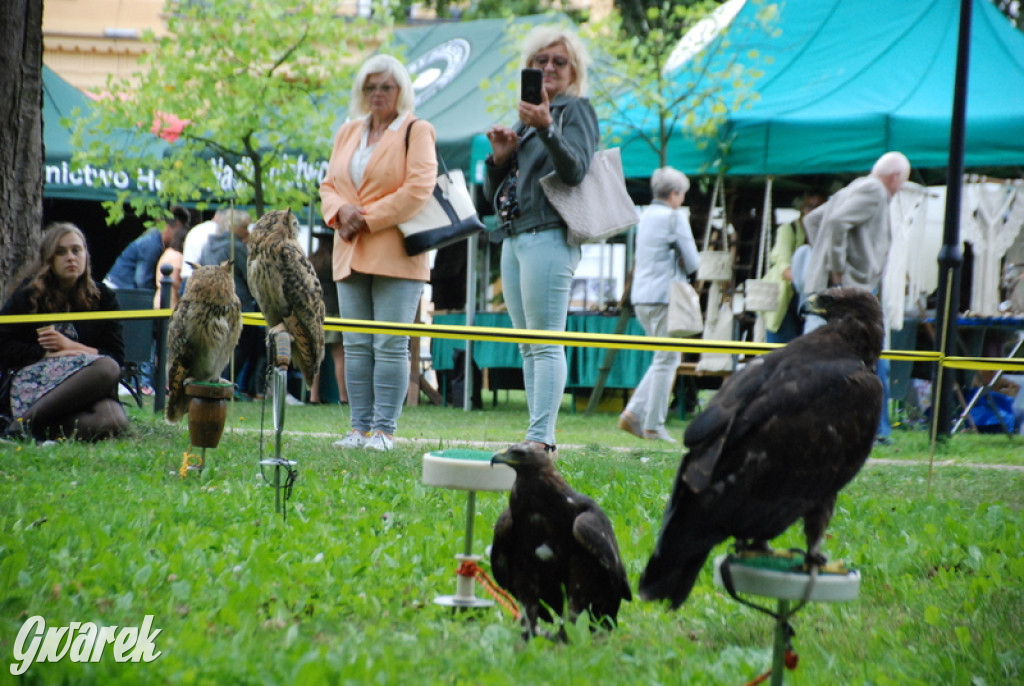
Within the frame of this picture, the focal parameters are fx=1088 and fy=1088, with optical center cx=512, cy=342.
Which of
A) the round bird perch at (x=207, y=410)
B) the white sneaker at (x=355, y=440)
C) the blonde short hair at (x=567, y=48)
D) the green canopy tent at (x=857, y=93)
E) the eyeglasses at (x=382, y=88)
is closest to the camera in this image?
the round bird perch at (x=207, y=410)

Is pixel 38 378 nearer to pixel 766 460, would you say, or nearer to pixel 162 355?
pixel 162 355

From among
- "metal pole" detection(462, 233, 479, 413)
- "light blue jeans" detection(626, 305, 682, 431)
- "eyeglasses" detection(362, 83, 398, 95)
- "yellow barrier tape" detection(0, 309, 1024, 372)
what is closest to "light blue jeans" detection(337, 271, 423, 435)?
"yellow barrier tape" detection(0, 309, 1024, 372)

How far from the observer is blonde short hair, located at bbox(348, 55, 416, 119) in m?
6.99

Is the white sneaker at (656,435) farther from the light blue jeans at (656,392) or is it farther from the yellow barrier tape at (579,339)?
the yellow barrier tape at (579,339)

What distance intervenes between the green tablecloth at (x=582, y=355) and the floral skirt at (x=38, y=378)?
5.73 meters

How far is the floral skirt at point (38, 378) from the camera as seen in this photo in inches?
296

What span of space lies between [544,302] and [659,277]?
13.0 ft

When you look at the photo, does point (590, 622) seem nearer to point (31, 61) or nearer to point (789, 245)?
point (31, 61)

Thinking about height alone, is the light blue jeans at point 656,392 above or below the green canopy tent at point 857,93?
below

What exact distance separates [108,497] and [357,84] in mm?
3209

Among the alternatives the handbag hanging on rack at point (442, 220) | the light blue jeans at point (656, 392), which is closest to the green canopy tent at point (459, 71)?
the light blue jeans at point (656, 392)

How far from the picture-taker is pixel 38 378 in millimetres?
7539

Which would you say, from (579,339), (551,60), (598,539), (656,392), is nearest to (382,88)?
(551,60)

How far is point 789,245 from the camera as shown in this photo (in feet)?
37.2
